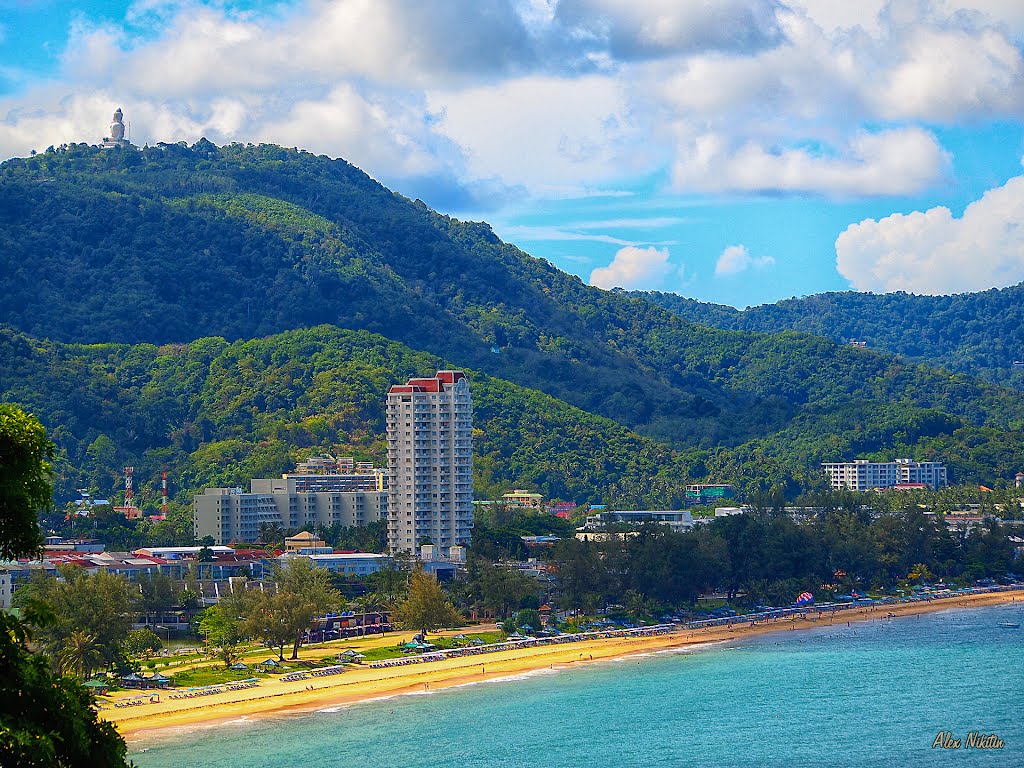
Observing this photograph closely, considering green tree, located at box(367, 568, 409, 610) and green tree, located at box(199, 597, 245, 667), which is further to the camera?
green tree, located at box(367, 568, 409, 610)

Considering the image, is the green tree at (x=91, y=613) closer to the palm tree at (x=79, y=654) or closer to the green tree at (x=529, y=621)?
the palm tree at (x=79, y=654)

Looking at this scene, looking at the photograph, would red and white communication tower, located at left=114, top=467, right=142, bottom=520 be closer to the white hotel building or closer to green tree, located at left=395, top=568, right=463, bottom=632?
green tree, located at left=395, top=568, right=463, bottom=632

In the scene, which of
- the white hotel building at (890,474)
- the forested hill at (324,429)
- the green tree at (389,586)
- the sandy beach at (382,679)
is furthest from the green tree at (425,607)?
the white hotel building at (890,474)

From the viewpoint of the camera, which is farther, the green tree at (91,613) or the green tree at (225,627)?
the green tree at (225,627)

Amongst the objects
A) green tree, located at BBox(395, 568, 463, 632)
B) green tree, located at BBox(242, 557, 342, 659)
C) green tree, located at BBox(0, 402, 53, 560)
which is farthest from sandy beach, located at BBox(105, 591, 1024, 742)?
green tree, located at BBox(0, 402, 53, 560)

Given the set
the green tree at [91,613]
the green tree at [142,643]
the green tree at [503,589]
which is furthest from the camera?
the green tree at [503,589]

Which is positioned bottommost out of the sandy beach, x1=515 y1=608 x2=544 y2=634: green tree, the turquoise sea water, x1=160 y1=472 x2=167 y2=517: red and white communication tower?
the turquoise sea water

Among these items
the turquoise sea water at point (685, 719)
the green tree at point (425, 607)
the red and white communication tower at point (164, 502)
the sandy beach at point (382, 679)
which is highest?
the red and white communication tower at point (164, 502)

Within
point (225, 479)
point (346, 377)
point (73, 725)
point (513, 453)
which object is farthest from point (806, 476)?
point (73, 725)
